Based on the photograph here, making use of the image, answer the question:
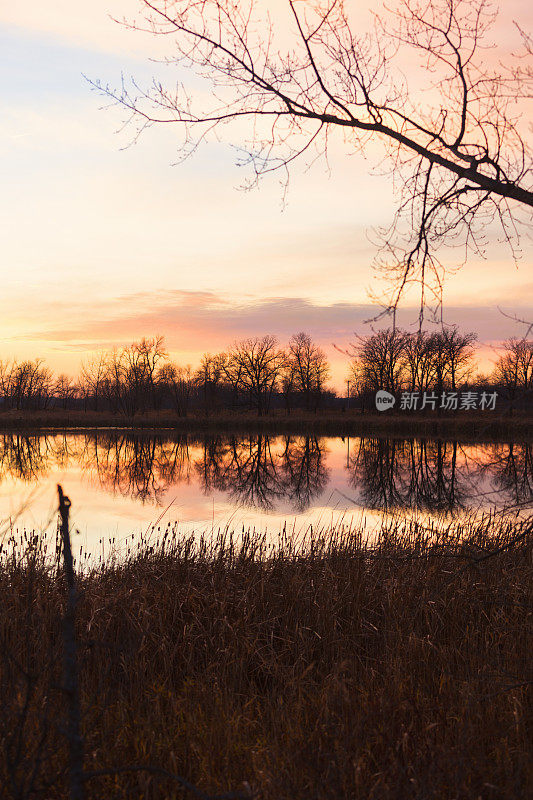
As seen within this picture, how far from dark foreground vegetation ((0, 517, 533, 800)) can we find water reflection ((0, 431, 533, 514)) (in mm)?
7505

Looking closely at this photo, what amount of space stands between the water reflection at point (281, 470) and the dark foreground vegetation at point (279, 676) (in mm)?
7505

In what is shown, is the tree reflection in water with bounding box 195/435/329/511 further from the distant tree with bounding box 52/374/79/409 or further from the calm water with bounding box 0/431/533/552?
the distant tree with bounding box 52/374/79/409

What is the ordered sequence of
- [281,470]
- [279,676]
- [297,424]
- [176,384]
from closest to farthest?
[279,676] → [281,470] → [297,424] → [176,384]

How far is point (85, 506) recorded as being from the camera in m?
23.0

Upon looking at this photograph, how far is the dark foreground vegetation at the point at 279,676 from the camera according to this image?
3148mm

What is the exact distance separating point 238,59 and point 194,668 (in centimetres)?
601

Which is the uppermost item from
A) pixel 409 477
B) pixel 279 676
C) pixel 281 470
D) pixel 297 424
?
pixel 297 424

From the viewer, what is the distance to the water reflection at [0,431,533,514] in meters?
24.4

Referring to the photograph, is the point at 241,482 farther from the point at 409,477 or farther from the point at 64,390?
the point at 64,390

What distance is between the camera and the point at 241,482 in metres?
31.3

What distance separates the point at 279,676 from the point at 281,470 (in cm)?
3155

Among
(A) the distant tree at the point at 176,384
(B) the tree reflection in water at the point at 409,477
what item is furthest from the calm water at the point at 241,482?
(A) the distant tree at the point at 176,384

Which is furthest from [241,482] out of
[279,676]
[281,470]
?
[279,676]

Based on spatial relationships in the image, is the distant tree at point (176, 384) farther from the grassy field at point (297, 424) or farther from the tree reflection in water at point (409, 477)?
the tree reflection in water at point (409, 477)
